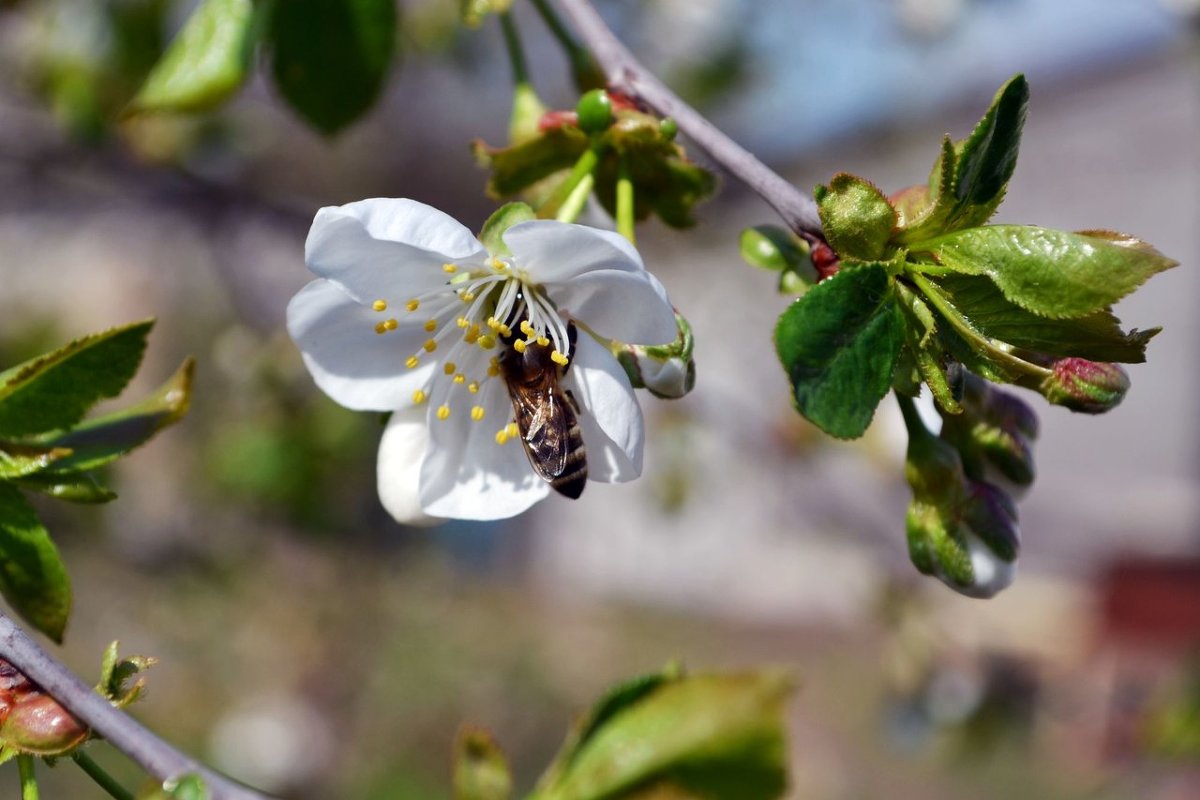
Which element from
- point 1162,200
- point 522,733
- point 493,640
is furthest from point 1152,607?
point 1162,200

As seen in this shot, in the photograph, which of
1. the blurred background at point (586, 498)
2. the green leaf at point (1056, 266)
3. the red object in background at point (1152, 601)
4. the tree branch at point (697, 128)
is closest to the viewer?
the green leaf at point (1056, 266)

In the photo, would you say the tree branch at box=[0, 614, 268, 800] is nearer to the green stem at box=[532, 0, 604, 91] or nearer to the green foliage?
the green foliage

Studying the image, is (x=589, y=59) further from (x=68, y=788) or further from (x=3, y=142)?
(x=68, y=788)

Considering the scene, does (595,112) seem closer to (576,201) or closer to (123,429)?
(576,201)

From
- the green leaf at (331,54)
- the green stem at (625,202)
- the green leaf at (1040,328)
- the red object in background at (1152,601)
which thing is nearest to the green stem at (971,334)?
the green leaf at (1040,328)

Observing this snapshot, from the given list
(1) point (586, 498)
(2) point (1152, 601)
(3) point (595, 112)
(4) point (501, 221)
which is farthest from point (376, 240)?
(1) point (586, 498)

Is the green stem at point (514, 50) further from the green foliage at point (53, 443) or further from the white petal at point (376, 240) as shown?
the green foliage at point (53, 443)
